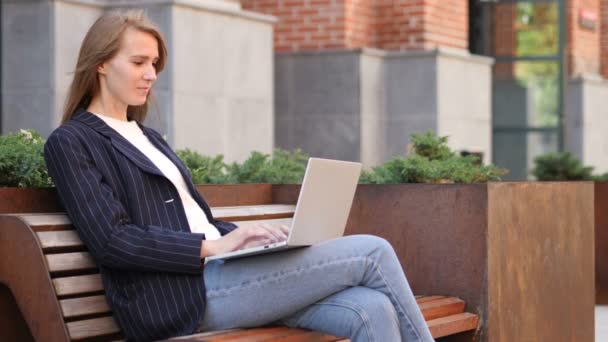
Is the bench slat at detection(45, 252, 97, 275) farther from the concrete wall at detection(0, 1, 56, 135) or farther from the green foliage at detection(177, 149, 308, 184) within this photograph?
the concrete wall at detection(0, 1, 56, 135)

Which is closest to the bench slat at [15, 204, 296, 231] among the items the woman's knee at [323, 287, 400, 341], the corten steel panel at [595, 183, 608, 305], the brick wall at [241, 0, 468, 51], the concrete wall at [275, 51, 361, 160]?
the woman's knee at [323, 287, 400, 341]

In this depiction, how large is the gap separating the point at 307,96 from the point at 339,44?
1.97 ft

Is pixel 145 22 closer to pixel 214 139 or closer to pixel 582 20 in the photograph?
pixel 214 139

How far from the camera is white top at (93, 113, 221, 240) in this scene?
13.3 ft

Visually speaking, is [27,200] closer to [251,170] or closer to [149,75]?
[149,75]

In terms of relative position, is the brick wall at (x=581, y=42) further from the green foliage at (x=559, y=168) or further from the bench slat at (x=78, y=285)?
the bench slat at (x=78, y=285)

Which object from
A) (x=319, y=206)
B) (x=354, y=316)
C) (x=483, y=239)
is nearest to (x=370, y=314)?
(x=354, y=316)

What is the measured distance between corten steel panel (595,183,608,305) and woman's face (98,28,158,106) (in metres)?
4.70

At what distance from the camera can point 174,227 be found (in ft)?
12.9

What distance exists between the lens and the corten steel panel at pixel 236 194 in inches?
193

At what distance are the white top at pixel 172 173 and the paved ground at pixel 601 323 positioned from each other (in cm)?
297

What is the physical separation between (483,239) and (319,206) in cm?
116

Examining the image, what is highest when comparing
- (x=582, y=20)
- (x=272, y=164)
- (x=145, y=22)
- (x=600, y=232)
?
(x=582, y=20)

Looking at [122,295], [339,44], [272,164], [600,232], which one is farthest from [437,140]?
[339,44]
